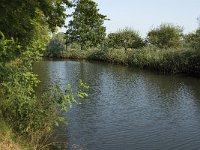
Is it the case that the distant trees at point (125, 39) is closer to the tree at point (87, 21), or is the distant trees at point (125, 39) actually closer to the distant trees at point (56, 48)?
the distant trees at point (56, 48)

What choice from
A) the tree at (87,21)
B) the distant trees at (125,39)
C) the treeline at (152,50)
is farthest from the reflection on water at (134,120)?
the distant trees at (125,39)

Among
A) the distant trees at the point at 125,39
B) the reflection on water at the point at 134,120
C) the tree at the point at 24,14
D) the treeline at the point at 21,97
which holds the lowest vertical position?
the reflection on water at the point at 134,120

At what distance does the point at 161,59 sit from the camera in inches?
1719

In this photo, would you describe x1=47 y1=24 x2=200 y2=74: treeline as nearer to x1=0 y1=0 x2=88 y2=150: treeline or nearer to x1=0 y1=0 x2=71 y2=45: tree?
x1=0 y1=0 x2=71 y2=45: tree

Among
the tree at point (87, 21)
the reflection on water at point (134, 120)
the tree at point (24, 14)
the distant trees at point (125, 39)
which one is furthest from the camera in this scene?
the distant trees at point (125, 39)

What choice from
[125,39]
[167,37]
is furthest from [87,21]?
[125,39]

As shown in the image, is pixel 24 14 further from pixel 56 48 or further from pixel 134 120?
pixel 56 48

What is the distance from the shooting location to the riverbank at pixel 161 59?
3938cm

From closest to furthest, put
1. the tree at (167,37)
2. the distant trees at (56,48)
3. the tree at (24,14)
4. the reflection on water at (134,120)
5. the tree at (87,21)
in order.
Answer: the tree at (24,14) → the tree at (87,21) → the reflection on water at (134,120) → the tree at (167,37) → the distant trees at (56,48)

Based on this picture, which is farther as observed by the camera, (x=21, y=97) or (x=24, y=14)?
(x=24, y=14)

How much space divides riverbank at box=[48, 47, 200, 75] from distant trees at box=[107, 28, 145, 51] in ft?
17.2

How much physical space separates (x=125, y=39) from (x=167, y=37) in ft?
35.8

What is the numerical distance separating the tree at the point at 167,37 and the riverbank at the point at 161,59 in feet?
25.7

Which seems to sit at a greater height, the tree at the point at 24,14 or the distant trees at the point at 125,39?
the distant trees at the point at 125,39
